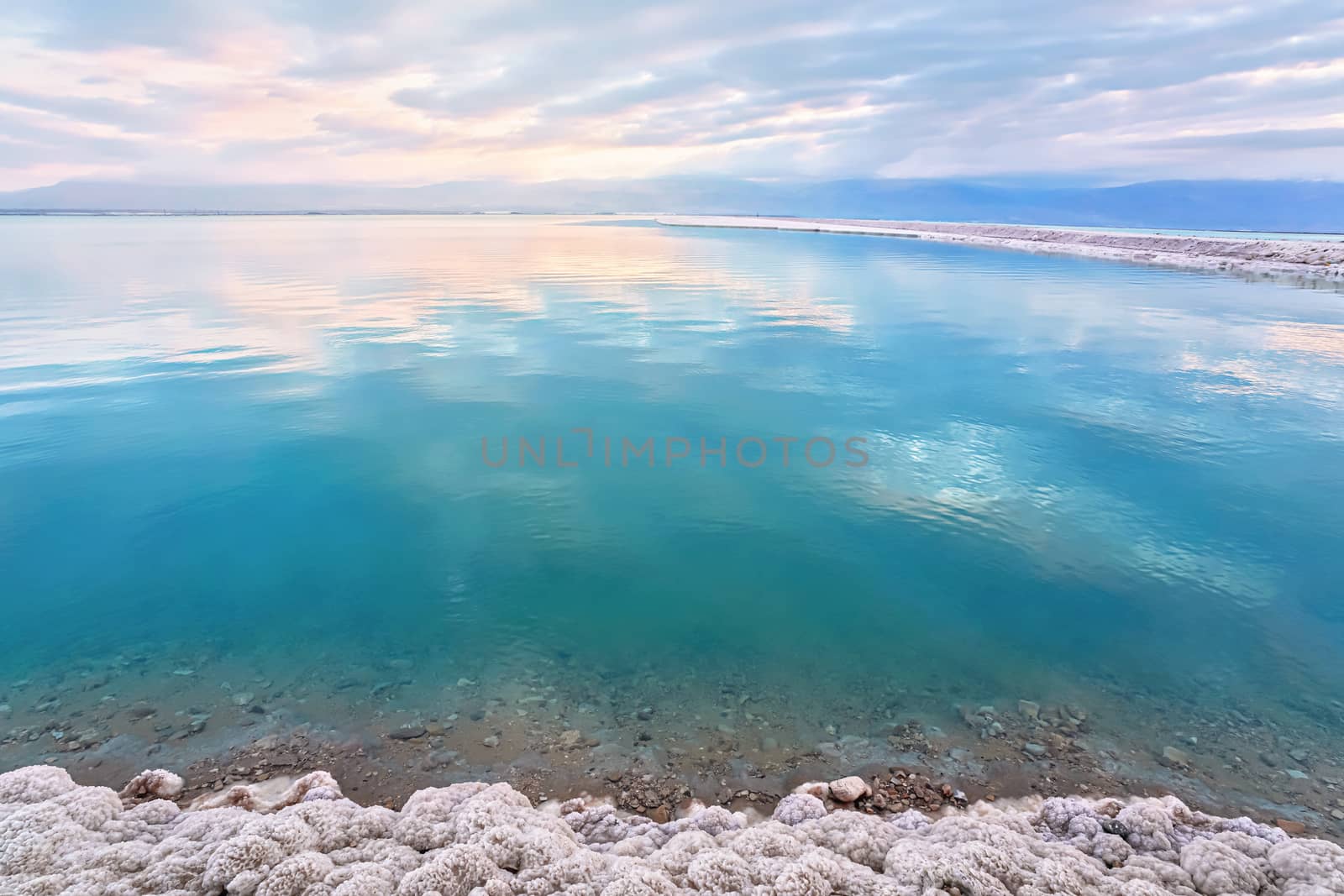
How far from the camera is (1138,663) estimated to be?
32.9ft

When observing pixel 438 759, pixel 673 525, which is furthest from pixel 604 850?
pixel 673 525

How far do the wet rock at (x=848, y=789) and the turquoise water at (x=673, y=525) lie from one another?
1.05m

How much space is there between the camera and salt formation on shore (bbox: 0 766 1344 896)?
5.62 meters

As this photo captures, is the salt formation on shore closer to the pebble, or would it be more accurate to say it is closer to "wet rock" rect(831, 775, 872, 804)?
"wet rock" rect(831, 775, 872, 804)

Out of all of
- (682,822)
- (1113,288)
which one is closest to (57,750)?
(682,822)

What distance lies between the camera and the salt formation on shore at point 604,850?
5.62 metres

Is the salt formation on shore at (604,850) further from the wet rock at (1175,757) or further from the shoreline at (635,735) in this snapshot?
the wet rock at (1175,757)

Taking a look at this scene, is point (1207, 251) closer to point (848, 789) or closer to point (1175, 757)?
point (1175, 757)

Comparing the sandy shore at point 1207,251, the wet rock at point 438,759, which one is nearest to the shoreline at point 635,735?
the wet rock at point 438,759

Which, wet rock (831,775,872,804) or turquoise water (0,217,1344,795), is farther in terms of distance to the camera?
turquoise water (0,217,1344,795)

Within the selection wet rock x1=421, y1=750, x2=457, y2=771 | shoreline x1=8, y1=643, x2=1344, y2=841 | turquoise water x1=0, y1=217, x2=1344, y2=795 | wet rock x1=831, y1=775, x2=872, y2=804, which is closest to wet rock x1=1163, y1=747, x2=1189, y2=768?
shoreline x1=8, y1=643, x2=1344, y2=841

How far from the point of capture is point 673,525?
14.3 meters

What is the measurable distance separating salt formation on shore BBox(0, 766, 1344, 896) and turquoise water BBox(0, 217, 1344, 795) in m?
1.91

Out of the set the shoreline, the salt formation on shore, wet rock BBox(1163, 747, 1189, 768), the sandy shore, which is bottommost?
wet rock BBox(1163, 747, 1189, 768)
